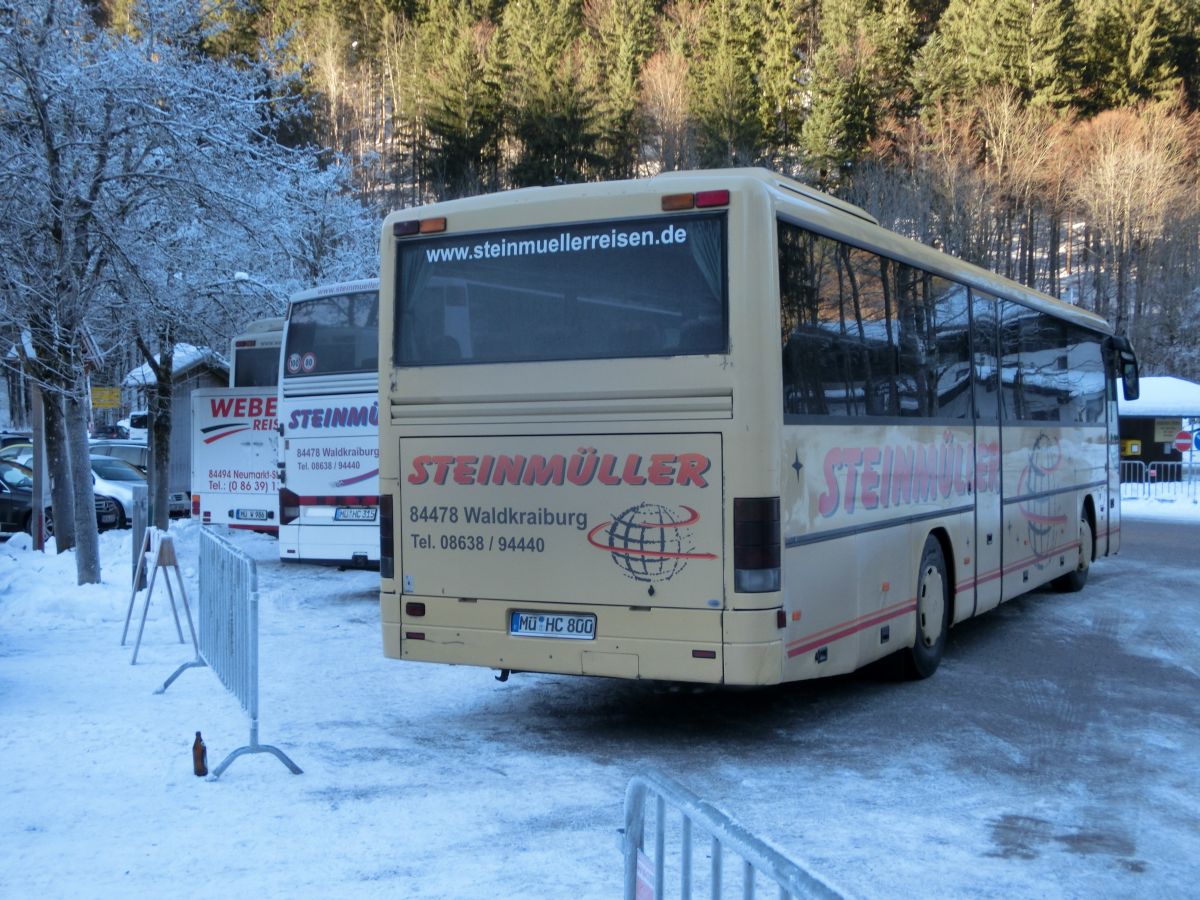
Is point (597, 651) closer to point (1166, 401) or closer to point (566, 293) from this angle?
point (566, 293)

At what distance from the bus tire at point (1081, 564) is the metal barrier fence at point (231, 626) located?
9.99 meters

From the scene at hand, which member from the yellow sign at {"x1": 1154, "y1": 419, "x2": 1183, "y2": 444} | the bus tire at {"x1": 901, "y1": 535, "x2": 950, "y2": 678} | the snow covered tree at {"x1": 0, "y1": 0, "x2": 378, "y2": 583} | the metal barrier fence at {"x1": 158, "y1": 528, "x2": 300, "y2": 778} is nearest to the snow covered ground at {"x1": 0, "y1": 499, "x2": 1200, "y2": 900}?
the metal barrier fence at {"x1": 158, "y1": 528, "x2": 300, "y2": 778}

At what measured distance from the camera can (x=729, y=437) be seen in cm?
713

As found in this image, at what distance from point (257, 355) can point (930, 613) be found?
45.8 ft

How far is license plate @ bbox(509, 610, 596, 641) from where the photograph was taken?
7.55 metres

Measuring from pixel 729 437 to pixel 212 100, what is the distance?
31.3 feet

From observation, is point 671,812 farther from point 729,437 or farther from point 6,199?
point 6,199

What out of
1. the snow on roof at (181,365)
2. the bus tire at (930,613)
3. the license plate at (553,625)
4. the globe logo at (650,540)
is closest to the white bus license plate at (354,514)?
the bus tire at (930,613)

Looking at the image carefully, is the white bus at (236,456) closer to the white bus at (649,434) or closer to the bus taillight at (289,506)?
the bus taillight at (289,506)

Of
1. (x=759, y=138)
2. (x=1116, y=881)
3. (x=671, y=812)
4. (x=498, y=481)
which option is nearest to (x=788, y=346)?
(x=498, y=481)

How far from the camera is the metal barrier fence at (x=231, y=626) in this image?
6.96 meters

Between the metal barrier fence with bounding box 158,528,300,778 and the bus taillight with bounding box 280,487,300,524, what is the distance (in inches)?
220

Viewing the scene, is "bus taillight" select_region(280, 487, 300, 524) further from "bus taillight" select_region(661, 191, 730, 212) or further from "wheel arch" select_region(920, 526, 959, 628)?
"bus taillight" select_region(661, 191, 730, 212)

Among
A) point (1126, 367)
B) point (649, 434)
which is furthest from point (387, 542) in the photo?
point (1126, 367)
